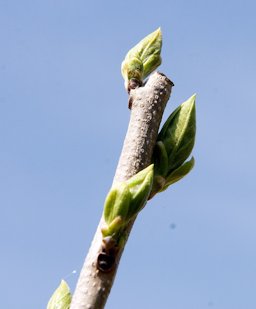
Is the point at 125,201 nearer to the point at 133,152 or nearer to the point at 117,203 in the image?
the point at 117,203

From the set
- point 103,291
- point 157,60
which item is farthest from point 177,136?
point 103,291

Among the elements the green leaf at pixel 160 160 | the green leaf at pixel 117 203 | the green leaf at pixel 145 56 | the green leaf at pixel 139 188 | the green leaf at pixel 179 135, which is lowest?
the green leaf at pixel 117 203

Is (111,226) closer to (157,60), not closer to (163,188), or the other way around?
(163,188)

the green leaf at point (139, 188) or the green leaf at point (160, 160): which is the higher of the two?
the green leaf at point (160, 160)

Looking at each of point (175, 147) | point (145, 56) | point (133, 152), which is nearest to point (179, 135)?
point (175, 147)

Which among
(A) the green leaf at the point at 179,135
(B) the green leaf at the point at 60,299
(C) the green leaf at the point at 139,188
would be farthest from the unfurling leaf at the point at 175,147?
(B) the green leaf at the point at 60,299

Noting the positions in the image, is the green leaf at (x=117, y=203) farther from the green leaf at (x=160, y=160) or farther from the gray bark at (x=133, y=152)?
the green leaf at (x=160, y=160)

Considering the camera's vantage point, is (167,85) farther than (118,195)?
Yes

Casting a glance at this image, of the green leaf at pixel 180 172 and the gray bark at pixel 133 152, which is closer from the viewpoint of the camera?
the gray bark at pixel 133 152
